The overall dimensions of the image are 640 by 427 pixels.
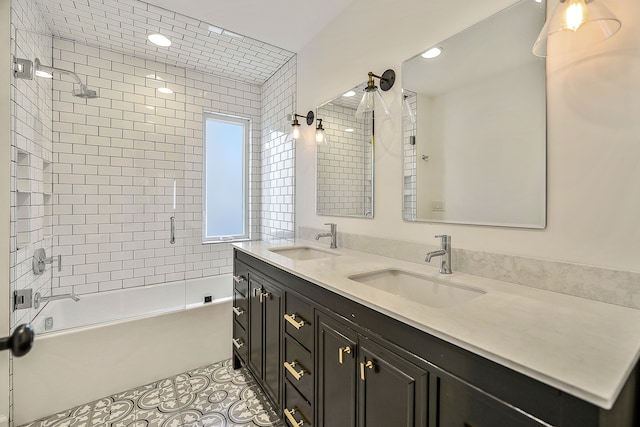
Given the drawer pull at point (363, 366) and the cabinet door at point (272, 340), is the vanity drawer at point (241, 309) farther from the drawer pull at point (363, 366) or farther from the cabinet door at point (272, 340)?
the drawer pull at point (363, 366)

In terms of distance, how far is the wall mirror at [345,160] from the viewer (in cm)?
193

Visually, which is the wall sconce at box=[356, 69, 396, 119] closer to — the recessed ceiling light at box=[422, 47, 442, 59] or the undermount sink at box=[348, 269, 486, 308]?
the recessed ceiling light at box=[422, 47, 442, 59]

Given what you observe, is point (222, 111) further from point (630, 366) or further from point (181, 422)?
point (630, 366)

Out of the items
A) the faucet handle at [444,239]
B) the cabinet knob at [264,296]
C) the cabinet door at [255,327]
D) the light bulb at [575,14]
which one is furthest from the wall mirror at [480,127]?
the cabinet door at [255,327]

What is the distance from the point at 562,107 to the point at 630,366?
0.89 meters

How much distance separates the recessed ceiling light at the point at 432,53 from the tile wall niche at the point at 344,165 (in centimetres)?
49

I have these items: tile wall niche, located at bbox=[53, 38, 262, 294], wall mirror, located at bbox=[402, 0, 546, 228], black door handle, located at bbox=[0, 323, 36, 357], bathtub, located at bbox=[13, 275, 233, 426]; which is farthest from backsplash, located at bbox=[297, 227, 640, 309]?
tile wall niche, located at bbox=[53, 38, 262, 294]

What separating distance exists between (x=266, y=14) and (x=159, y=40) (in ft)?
3.38

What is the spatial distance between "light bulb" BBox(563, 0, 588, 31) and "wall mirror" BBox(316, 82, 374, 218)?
107cm

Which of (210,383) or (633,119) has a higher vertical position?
(633,119)

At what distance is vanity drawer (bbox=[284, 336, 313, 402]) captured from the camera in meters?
1.35

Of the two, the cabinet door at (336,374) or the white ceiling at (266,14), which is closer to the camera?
the cabinet door at (336,374)

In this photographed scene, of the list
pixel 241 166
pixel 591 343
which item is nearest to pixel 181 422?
pixel 591 343

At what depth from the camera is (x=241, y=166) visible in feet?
11.2
